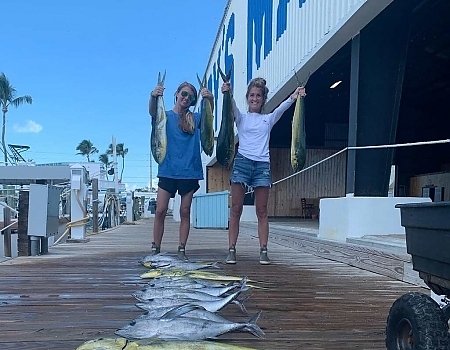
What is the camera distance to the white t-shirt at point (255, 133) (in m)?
3.90

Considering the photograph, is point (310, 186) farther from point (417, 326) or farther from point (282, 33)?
point (417, 326)

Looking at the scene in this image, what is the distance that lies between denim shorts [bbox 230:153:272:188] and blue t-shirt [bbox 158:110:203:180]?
1.14ft

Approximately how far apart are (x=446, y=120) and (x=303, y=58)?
32.2 feet

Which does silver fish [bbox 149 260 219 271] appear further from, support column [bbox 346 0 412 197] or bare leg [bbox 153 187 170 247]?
support column [bbox 346 0 412 197]

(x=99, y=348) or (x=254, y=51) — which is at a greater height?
(x=254, y=51)

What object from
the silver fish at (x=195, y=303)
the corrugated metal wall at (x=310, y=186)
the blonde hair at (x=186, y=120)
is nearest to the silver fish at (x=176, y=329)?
the silver fish at (x=195, y=303)

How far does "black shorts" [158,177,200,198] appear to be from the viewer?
Answer: 3.96 meters

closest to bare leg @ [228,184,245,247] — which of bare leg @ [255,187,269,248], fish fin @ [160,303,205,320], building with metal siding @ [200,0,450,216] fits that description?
bare leg @ [255,187,269,248]

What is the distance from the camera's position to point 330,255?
15.4 feet

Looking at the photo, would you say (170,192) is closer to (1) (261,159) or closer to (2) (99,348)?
(1) (261,159)

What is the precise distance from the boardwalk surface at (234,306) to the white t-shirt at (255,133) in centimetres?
104

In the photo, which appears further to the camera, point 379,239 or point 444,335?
point 379,239

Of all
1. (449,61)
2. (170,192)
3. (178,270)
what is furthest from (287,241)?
(449,61)

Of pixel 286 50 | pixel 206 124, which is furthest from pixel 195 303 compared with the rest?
pixel 286 50
